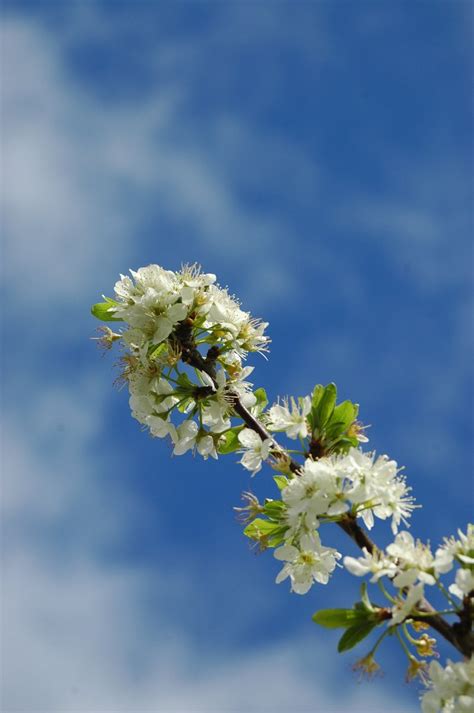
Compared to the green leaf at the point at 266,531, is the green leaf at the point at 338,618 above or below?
below

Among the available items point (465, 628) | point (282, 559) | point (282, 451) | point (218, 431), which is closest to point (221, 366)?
point (218, 431)

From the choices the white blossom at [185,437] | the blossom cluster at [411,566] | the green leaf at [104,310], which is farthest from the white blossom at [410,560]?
the green leaf at [104,310]

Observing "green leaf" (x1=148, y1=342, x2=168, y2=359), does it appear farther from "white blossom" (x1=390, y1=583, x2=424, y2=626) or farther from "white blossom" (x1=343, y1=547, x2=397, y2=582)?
"white blossom" (x1=390, y1=583, x2=424, y2=626)

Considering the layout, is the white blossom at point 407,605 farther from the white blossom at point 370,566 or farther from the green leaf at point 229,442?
the green leaf at point 229,442

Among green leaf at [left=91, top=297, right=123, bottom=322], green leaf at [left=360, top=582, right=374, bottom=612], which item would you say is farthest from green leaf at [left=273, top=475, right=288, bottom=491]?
green leaf at [left=91, top=297, right=123, bottom=322]

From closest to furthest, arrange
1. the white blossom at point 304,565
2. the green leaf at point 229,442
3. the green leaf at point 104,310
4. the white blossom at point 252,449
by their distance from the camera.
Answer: the white blossom at point 304,565 < the white blossom at point 252,449 < the green leaf at point 229,442 < the green leaf at point 104,310

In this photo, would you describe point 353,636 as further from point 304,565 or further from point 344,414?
point 344,414

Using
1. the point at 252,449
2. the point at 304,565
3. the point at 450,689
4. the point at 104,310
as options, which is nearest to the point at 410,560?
the point at 450,689
